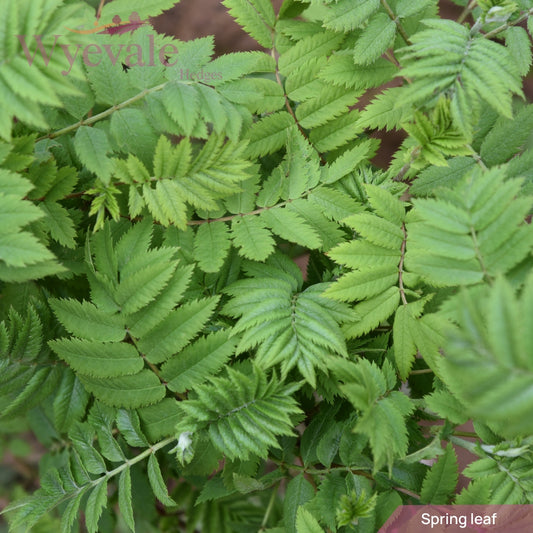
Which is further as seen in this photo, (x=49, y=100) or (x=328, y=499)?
(x=328, y=499)

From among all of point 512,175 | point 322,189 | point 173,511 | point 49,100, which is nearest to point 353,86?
point 322,189

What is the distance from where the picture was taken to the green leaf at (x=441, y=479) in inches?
49.9

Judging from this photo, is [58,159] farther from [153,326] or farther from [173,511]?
[173,511]

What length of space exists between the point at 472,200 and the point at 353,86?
57 centimetres

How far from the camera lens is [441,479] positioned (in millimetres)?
1280

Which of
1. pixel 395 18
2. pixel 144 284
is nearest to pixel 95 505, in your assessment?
pixel 144 284

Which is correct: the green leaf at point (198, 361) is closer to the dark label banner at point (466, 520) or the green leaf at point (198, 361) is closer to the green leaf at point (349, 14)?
the dark label banner at point (466, 520)

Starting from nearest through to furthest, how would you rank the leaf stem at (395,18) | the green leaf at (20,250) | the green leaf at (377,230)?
1. the green leaf at (20,250)
2. the green leaf at (377,230)
3. the leaf stem at (395,18)

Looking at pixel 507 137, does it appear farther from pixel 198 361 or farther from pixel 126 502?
pixel 126 502

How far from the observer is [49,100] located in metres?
1.02

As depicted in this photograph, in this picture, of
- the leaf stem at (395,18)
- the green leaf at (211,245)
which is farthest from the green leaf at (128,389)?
the leaf stem at (395,18)

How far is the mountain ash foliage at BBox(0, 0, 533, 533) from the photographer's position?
1150 mm

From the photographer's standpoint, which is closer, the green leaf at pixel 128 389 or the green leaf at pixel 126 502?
the green leaf at pixel 126 502

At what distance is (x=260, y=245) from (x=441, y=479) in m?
0.75
